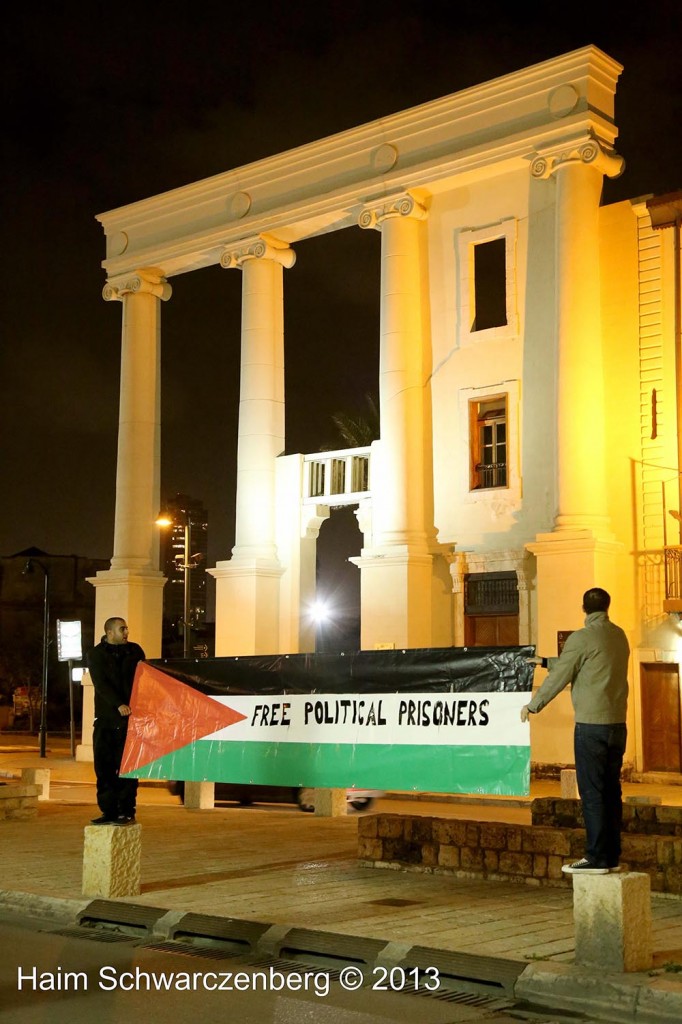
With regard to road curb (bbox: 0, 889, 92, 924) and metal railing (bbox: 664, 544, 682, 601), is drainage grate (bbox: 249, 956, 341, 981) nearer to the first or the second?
road curb (bbox: 0, 889, 92, 924)

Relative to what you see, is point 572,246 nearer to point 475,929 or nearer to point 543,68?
point 543,68

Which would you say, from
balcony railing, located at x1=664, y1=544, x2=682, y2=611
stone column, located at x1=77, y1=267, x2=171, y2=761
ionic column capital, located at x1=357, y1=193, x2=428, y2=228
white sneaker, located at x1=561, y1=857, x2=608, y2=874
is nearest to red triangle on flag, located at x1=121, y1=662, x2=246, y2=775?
white sneaker, located at x1=561, y1=857, x2=608, y2=874

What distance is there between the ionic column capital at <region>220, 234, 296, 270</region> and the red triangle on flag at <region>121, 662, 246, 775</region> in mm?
20993

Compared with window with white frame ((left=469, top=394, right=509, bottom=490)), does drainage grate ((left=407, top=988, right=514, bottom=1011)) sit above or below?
below

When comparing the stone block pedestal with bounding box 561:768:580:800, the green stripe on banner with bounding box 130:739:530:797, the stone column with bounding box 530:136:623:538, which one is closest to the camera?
the green stripe on banner with bounding box 130:739:530:797

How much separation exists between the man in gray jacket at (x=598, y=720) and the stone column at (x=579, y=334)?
1697 centimetres

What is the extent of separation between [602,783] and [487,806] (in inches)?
592

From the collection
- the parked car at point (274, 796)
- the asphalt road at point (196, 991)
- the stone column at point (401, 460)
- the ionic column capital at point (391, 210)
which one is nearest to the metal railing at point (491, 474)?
the stone column at point (401, 460)

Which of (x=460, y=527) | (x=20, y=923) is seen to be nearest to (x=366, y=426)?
(x=460, y=527)

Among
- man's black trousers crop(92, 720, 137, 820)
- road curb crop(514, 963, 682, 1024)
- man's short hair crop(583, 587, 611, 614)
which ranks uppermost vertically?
man's short hair crop(583, 587, 611, 614)

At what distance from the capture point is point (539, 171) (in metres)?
26.6

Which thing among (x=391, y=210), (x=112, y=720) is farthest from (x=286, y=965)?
(x=391, y=210)

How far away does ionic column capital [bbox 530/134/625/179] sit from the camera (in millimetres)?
26062

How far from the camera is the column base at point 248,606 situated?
1219 inches
